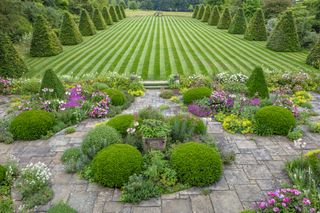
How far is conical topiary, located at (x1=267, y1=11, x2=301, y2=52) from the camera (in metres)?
19.5

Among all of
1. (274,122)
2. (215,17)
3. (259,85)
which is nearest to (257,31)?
(215,17)

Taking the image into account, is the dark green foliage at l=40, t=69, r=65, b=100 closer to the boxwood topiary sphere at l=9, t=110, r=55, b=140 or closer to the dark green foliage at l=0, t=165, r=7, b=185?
the boxwood topiary sphere at l=9, t=110, r=55, b=140

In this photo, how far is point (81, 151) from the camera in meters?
6.79

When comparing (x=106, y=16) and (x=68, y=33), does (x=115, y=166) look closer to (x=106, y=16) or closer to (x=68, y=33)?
(x=68, y=33)

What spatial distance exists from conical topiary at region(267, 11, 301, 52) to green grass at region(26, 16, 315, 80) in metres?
0.63

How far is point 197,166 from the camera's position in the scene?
19.2 ft

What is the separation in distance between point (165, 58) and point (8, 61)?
364 inches

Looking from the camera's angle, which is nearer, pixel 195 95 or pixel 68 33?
pixel 195 95

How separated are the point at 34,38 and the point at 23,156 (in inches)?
542

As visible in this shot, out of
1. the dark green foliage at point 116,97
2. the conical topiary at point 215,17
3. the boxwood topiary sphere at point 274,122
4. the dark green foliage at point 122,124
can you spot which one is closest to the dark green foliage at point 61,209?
the dark green foliage at point 122,124

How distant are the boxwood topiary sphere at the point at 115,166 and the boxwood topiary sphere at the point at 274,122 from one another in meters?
4.21

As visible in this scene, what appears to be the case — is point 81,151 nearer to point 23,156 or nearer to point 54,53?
point 23,156

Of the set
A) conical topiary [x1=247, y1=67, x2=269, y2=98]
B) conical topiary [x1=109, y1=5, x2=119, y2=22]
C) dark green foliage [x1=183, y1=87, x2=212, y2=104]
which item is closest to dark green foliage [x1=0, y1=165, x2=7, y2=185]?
dark green foliage [x1=183, y1=87, x2=212, y2=104]

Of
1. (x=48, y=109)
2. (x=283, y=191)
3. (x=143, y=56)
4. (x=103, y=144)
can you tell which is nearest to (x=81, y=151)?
(x=103, y=144)
